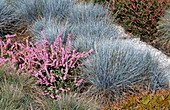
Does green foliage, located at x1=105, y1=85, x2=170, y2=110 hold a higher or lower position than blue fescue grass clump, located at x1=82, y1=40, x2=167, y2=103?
higher

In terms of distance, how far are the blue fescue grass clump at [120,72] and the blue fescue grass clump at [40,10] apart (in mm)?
2529

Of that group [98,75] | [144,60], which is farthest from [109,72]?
[144,60]

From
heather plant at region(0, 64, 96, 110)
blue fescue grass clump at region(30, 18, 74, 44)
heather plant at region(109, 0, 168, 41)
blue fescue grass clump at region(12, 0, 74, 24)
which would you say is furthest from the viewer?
blue fescue grass clump at region(12, 0, 74, 24)

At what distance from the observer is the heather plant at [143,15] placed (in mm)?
5352

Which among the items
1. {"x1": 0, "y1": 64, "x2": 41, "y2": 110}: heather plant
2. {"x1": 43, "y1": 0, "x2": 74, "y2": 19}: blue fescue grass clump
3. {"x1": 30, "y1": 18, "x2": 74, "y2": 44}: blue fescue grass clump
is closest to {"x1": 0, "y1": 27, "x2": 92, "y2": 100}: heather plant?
{"x1": 0, "y1": 64, "x2": 41, "y2": 110}: heather plant

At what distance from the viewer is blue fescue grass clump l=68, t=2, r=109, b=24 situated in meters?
5.37

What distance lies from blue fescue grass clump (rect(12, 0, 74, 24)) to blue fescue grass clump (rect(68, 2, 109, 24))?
35 cm

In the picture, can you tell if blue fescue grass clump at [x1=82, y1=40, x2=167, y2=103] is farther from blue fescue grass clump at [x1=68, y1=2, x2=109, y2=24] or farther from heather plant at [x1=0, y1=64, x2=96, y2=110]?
blue fescue grass clump at [x1=68, y1=2, x2=109, y2=24]

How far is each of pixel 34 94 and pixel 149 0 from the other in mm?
4067

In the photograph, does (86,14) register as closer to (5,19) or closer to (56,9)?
(56,9)

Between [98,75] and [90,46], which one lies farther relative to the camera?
[90,46]

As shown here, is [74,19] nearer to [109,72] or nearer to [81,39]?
[81,39]

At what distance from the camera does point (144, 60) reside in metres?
3.62

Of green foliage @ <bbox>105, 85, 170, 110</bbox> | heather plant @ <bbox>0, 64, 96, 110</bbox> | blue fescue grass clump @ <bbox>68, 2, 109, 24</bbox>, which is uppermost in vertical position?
blue fescue grass clump @ <bbox>68, 2, 109, 24</bbox>
